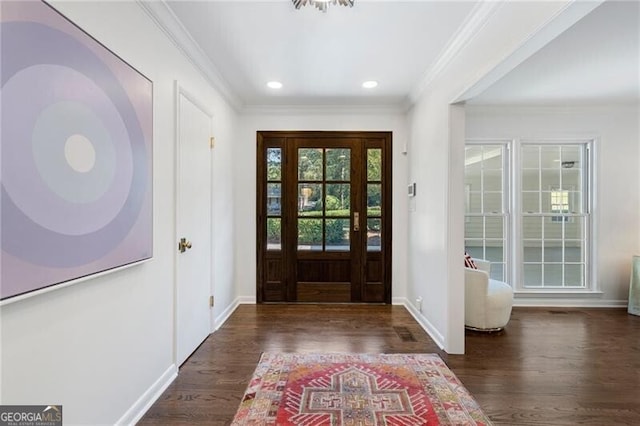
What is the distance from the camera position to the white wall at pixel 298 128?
13.4 feet

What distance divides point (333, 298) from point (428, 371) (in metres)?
1.88

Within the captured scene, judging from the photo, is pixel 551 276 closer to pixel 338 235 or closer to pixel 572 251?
pixel 572 251

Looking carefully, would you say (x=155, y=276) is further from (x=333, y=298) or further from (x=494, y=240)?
(x=494, y=240)

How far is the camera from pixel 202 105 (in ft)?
9.25

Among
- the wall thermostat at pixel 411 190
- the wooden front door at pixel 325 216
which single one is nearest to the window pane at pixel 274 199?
the wooden front door at pixel 325 216

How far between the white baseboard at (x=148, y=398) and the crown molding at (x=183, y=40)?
228 cm

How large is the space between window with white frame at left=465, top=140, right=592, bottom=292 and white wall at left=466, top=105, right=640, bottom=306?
0.47 ft

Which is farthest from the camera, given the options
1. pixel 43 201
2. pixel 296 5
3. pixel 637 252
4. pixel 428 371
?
pixel 637 252

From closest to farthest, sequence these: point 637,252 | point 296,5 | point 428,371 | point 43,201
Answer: point 43,201 < point 296,5 < point 428,371 < point 637,252

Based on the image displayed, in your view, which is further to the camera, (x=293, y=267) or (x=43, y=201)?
(x=293, y=267)

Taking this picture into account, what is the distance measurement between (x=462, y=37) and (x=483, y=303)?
2343 mm

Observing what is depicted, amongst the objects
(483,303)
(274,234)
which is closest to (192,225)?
(274,234)

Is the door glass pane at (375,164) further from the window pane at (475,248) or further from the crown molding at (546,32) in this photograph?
the crown molding at (546,32)

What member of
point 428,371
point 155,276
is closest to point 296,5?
point 155,276
